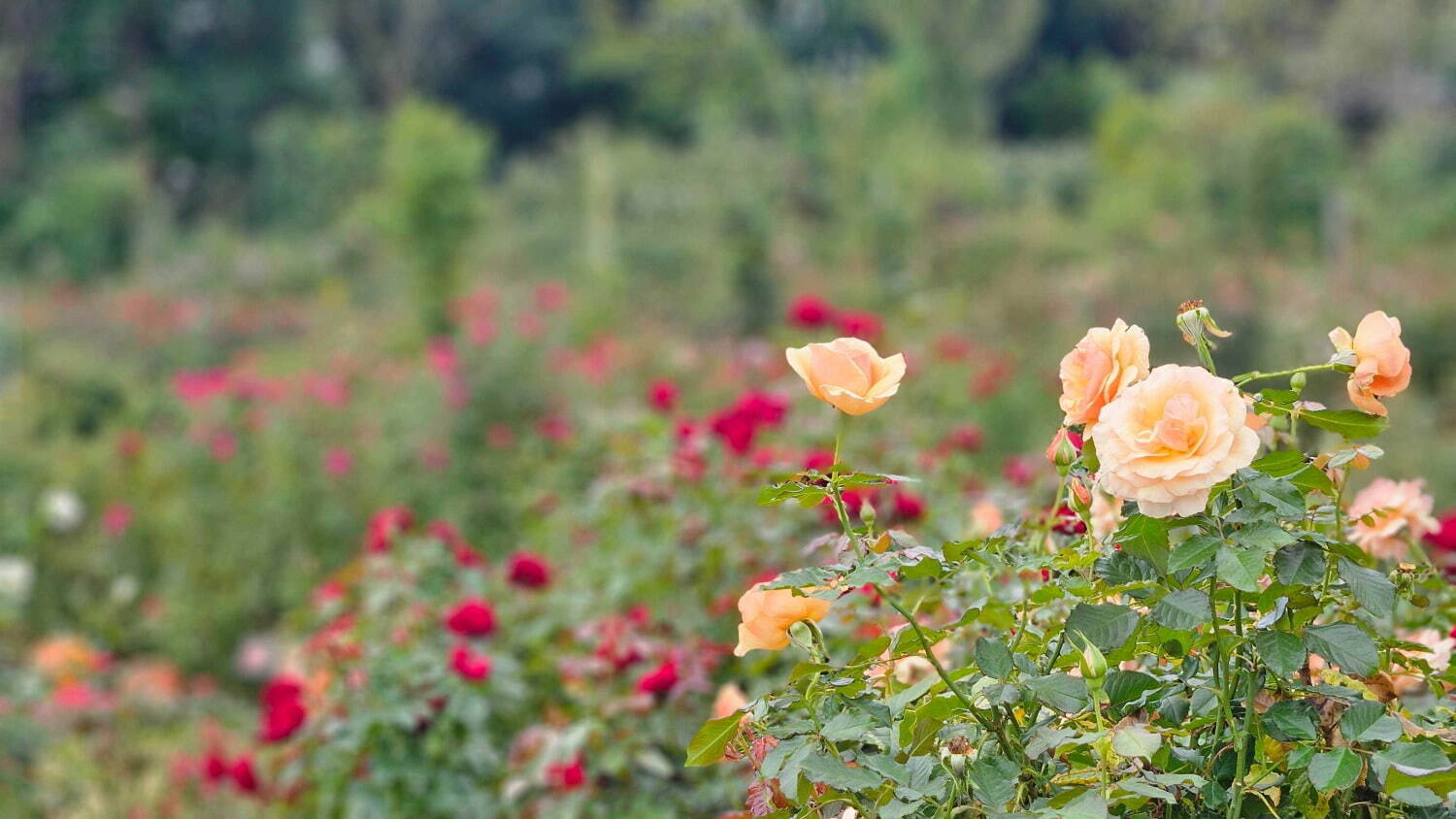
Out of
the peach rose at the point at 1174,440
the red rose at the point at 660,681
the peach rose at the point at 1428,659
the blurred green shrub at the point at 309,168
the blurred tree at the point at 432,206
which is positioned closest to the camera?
the peach rose at the point at 1174,440

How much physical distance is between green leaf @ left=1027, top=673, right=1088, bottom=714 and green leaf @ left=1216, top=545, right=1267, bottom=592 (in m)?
0.13

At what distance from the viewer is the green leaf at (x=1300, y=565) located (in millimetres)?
853

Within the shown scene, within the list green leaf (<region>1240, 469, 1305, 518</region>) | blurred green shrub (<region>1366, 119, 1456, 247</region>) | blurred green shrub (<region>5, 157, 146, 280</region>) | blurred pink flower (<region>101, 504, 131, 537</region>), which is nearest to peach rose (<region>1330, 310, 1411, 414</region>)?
green leaf (<region>1240, 469, 1305, 518</region>)

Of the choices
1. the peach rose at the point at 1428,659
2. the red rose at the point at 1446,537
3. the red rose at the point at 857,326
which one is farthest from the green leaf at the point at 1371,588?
the red rose at the point at 857,326

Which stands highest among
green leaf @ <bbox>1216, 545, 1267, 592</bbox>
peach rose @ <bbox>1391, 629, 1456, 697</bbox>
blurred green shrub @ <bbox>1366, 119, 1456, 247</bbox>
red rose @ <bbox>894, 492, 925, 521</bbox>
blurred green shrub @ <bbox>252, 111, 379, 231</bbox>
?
green leaf @ <bbox>1216, 545, 1267, 592</bbox>

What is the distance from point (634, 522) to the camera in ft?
8.19

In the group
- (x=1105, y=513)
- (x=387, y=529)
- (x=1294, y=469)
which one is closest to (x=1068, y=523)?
(x=1105, y=513)

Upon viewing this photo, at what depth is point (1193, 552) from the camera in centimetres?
83

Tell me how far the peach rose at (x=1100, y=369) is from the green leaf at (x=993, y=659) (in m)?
0.16

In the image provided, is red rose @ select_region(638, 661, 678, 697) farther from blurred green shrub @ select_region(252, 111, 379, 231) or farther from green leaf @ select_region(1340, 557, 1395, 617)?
blurred green shrub @ select_region(252, 111, 379, 231)

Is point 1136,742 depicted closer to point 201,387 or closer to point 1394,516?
point 1394,516

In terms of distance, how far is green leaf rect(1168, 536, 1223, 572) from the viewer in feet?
2.71

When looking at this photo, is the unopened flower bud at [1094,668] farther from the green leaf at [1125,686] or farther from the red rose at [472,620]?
the red rose at [472,620]

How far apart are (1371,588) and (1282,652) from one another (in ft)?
0.24
